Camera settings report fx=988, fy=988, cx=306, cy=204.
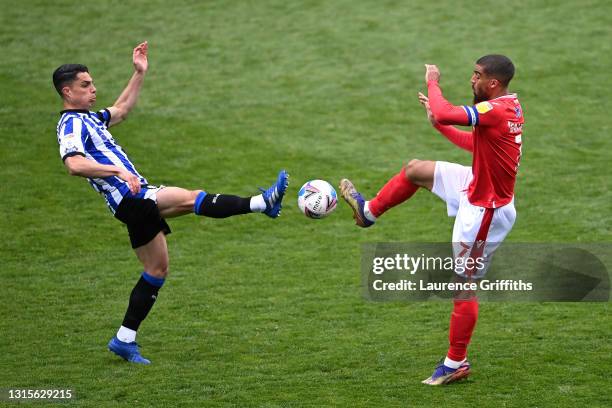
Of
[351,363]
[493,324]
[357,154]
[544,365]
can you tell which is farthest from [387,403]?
[357,154]

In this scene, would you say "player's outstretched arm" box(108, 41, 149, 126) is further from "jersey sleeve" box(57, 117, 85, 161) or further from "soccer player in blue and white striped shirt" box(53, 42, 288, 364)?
"jersey sleeve" box(57, 117, 85, 161)

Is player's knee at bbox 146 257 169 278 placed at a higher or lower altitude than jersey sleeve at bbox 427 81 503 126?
lower

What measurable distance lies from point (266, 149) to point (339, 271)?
13.0 ft

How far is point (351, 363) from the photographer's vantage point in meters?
8.35

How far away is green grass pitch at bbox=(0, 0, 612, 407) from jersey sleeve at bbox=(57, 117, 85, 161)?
5.97 feet

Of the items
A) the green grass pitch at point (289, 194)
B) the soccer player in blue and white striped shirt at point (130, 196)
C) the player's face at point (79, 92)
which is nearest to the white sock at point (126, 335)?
the soccer player in blue and white striped shirt at point (130, 196)

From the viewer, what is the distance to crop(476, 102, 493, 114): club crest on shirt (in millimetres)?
7461

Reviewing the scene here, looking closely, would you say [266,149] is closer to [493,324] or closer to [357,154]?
[357,154]

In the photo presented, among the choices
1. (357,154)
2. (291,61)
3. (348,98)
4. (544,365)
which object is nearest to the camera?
(544,365)

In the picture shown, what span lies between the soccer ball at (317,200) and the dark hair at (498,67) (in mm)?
1671

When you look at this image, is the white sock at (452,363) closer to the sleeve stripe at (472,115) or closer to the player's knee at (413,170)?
the player's knee at (413,170)

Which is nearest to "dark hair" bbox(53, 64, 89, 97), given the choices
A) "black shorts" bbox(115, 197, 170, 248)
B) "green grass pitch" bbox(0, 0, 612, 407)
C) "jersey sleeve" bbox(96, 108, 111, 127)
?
"jersey sleeve" bbox(96, 108, 111, 127)

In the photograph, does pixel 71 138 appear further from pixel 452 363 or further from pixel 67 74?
pixel 452 363

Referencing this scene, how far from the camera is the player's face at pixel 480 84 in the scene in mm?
7656
